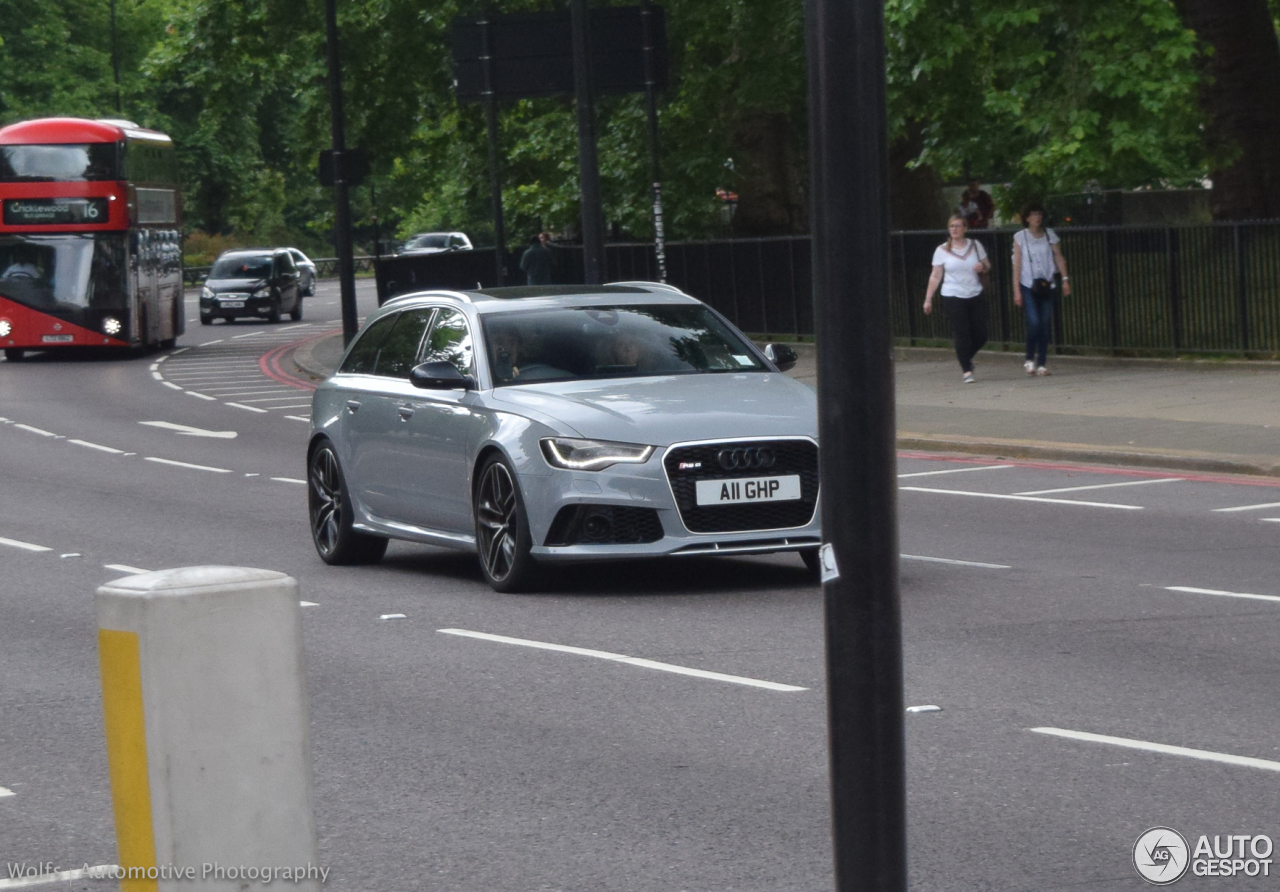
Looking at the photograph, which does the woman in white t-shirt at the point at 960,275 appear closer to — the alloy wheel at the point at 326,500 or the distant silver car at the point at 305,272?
the alloy wheel at the point at 326,500

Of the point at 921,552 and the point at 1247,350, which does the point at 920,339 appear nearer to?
the point at 1247,350

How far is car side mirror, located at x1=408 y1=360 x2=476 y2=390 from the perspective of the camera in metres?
11.5

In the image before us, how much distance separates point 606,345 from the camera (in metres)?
Result: 11.8

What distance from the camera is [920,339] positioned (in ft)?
96.8

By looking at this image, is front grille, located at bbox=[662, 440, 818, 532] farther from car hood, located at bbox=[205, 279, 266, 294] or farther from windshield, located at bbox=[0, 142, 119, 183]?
car hood, located at bbox=[205, 279, 266, 294]

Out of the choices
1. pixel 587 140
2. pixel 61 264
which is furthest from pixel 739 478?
pixel 61 264

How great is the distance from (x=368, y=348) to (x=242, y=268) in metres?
45.0

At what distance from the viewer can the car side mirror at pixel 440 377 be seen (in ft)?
37.8

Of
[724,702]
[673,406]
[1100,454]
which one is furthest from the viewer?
[1100,454]

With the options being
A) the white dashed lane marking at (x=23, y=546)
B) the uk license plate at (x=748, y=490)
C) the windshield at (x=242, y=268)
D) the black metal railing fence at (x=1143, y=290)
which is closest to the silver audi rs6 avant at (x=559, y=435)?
the uk license plate at (x=748, y=490)

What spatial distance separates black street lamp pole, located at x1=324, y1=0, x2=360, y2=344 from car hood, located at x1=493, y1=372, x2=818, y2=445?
2112 centimetres

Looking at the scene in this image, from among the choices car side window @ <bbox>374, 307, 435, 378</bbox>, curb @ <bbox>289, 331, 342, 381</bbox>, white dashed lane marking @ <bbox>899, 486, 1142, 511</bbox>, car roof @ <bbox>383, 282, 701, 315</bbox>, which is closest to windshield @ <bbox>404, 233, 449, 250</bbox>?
curb @ <bbox>289, 331, 342, 381</bbox>

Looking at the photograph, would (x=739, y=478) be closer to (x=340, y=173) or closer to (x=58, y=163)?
(x=340, y=173)

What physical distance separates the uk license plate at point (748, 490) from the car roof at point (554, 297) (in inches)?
63.2
